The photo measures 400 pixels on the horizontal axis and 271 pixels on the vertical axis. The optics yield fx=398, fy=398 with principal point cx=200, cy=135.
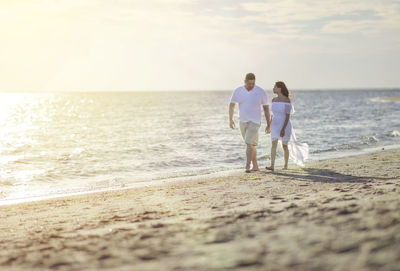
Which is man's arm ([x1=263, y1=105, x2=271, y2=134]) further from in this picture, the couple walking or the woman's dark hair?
the woman's dark hair

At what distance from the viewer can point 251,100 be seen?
9.16 m

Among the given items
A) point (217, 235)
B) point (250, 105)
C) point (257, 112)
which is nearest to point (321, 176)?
point (257, 112)

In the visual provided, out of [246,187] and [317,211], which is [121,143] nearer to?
[246,187]

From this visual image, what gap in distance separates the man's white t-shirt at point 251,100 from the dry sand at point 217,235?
3.11m

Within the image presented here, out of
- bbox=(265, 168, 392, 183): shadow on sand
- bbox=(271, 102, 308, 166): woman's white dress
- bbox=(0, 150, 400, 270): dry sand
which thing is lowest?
bbox=(265, 168, 392, 183): shadow on sand

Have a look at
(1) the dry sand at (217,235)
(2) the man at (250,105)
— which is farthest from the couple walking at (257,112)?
(1) the dry sand at (217,235)

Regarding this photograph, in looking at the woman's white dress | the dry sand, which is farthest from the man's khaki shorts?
the dry sand

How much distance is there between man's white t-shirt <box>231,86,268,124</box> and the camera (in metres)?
9.15

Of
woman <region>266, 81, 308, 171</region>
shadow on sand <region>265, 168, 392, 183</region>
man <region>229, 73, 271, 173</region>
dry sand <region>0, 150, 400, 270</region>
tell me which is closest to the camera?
dry sand <region>0, 150, 400, 270</region>

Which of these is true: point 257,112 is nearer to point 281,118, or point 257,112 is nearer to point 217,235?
point 281,118

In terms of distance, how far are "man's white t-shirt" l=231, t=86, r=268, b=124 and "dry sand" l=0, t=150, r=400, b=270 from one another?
3114mm

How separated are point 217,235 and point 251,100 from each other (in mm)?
5802

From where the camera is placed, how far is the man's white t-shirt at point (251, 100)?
9.15 metres

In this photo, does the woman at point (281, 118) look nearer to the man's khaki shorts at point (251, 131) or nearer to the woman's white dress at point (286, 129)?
the woman's white dress at point (286, 129)
